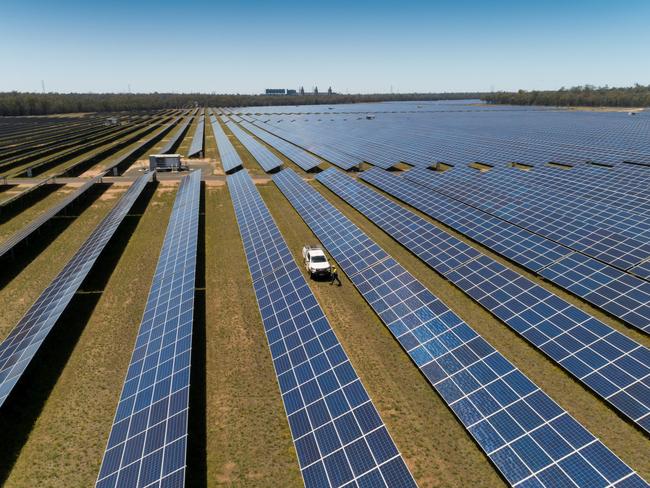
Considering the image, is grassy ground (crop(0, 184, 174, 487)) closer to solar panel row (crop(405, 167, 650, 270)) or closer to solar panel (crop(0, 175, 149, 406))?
solar panel (crop(0, 175, 149, 406))

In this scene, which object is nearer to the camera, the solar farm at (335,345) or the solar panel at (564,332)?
the solar farm at (335,345)

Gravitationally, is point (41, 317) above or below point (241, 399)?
above

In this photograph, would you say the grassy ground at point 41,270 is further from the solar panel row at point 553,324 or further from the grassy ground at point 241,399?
the solar panel row at point 553,324

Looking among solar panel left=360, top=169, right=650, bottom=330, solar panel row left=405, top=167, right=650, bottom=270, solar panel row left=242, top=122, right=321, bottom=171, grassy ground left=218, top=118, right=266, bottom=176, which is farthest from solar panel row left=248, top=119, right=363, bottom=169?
solar panel row left=405, top=167, right=650, bottom=270

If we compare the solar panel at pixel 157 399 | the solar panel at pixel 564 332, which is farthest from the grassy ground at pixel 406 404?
the solar panel at pixel 157 399

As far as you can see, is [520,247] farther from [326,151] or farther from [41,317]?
[326,151]

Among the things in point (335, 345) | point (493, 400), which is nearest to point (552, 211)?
point (493, 400)

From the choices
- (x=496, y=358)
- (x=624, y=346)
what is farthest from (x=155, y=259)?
(x=624, y=346)
